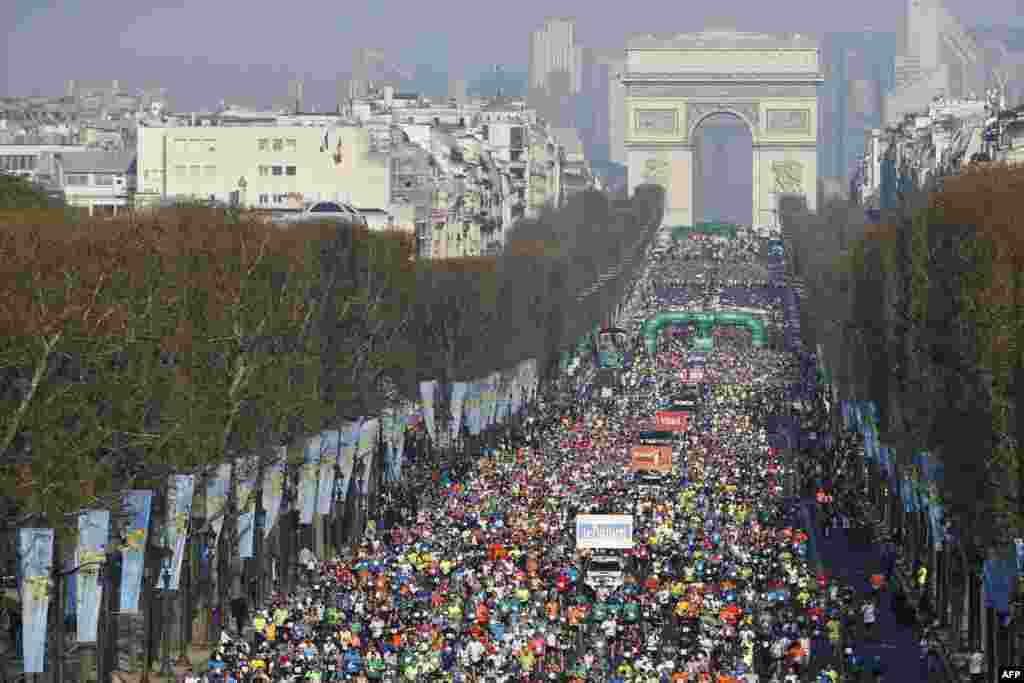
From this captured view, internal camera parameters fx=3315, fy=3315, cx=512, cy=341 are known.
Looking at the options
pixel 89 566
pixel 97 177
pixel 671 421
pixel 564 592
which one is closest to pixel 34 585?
pixel 89 566

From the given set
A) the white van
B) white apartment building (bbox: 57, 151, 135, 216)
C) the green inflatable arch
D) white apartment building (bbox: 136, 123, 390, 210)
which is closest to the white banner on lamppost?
the white van

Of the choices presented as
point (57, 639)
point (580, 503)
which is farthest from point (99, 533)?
point (580, 503)

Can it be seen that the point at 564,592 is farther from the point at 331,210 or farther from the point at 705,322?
the point at 705,322

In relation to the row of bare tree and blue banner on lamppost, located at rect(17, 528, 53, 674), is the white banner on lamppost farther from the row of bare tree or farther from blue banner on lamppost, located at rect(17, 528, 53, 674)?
blue banner on lamppost, located at rect(17, 528, 53, 674)

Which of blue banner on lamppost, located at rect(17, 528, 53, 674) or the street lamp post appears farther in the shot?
the street lamp post

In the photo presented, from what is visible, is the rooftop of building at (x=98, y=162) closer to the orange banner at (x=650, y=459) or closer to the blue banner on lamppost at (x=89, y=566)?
the orange banner at (x=650, y=459)

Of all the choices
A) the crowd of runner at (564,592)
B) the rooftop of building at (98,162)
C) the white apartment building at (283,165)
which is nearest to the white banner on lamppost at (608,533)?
the crowd of runner at (564,592)

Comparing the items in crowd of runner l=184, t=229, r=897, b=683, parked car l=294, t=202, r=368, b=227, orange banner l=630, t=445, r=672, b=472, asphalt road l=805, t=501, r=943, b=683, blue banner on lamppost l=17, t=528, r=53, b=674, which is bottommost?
asphalt road l=805, t=501, r=943, b=683
